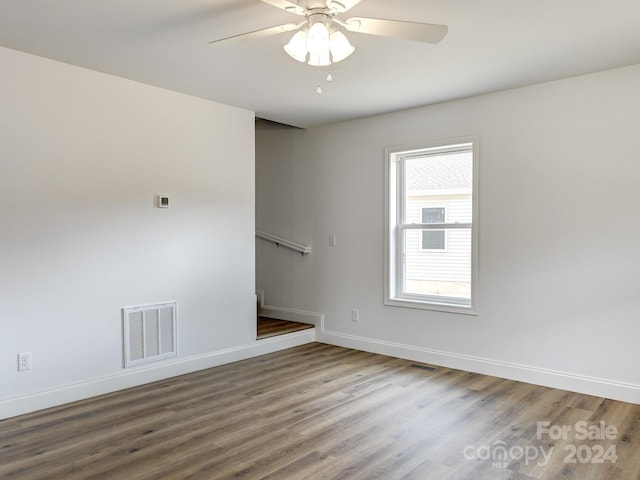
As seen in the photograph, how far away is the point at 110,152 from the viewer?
3.50m

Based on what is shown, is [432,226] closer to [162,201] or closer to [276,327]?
[276,327]

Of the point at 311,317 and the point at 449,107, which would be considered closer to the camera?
the point at 449,107

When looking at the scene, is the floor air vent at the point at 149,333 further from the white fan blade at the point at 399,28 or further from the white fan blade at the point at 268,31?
the white fan blade at the point at 399,28

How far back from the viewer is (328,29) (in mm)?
2176

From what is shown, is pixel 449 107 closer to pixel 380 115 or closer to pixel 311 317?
pixel 380 115

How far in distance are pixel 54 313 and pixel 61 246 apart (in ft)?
1.54

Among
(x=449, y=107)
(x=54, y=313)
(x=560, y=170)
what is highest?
(x=449, y=107)

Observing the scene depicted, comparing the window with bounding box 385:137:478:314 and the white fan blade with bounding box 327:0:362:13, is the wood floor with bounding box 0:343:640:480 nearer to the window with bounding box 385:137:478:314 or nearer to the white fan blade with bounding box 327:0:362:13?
the window with bounding box 385:137:478:314

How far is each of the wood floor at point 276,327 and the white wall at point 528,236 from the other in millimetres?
336

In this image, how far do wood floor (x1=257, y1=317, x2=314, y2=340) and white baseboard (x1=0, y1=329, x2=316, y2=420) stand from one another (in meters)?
0.05

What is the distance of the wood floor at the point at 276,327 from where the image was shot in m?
4.83

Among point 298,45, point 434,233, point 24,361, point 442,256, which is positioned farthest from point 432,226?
point 24,361

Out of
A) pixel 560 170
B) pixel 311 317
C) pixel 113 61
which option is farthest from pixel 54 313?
pixel 560 170

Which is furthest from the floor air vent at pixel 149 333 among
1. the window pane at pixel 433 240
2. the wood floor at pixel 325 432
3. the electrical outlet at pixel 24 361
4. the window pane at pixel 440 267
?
the window pane at pixel 433 240
